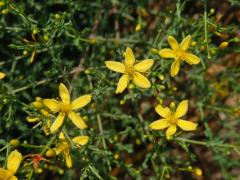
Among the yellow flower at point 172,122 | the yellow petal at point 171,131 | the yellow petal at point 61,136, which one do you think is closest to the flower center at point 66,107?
the yellow petal at point 61,136

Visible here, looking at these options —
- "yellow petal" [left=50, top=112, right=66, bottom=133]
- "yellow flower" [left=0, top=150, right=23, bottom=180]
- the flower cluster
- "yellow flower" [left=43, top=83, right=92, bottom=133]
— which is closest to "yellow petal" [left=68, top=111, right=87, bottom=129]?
"yellow flower" [left=43, top=83, right=92, bottom=133]

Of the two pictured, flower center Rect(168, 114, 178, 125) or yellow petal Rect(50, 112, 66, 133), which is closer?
yellow petal Rect(50, 112, 66, 133)

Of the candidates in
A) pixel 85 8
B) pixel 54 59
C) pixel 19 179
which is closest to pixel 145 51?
pixel 85 8

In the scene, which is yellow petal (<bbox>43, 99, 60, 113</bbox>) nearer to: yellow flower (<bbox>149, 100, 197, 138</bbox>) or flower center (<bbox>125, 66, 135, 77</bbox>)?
flower center (<bbox>125, 66, 135, 77</bbox>)

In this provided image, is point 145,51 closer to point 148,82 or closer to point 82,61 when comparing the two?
point 82,61

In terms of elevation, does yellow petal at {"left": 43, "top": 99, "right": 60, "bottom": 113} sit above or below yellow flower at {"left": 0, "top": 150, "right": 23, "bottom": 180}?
above

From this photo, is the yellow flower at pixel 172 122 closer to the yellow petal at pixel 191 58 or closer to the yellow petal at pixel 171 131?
the yellow petal at pixel 171 131

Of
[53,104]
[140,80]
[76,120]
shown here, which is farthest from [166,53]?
[53,104]
